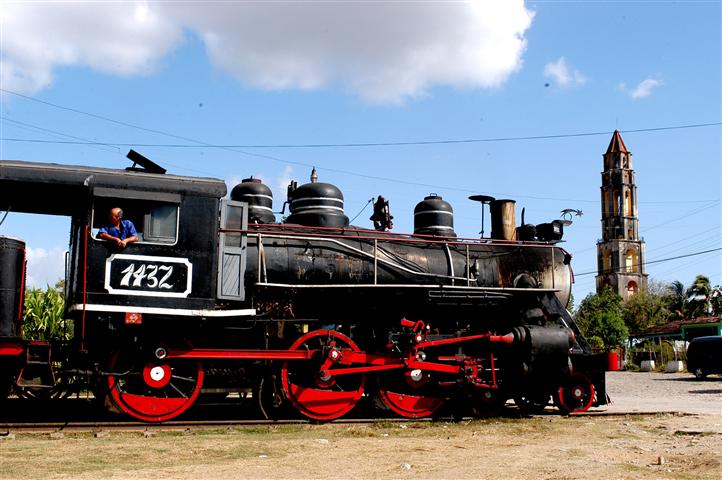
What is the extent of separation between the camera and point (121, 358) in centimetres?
1007

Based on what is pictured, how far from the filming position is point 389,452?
26.6 feet

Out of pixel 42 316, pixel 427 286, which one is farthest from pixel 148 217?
pixel 42 316

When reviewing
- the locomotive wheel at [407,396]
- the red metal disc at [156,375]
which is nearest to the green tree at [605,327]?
the locomotive wheel at [407,396]

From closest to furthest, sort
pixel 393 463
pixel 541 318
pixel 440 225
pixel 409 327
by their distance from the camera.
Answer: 1. pixel 393 463
2. pixel 409 327
3. pixel 541 318
4. pixel 440 225

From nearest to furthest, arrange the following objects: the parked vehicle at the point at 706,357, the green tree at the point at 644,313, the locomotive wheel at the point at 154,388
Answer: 1. the locomotive wheel at the point at 154,388
2. the parked vehicle at the point at 706,357
3. the green tree at the point at 644,313

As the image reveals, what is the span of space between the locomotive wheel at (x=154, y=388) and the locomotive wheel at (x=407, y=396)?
9.94 ft

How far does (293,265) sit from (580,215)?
6.21m

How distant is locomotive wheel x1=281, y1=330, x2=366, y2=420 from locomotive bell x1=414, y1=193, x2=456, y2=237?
10.2 ft

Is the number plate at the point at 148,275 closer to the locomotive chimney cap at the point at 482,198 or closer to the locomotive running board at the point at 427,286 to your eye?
the locomotive running board at the point at 427,286

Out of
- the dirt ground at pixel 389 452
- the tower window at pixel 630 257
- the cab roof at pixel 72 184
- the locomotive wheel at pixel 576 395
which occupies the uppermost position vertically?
the tower window at pixel 630 257

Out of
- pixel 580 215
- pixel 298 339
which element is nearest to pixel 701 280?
pixel 580 215

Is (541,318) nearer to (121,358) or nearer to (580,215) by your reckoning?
(580,215)

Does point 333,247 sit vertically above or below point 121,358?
above

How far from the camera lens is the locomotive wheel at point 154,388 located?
9.95 metres
